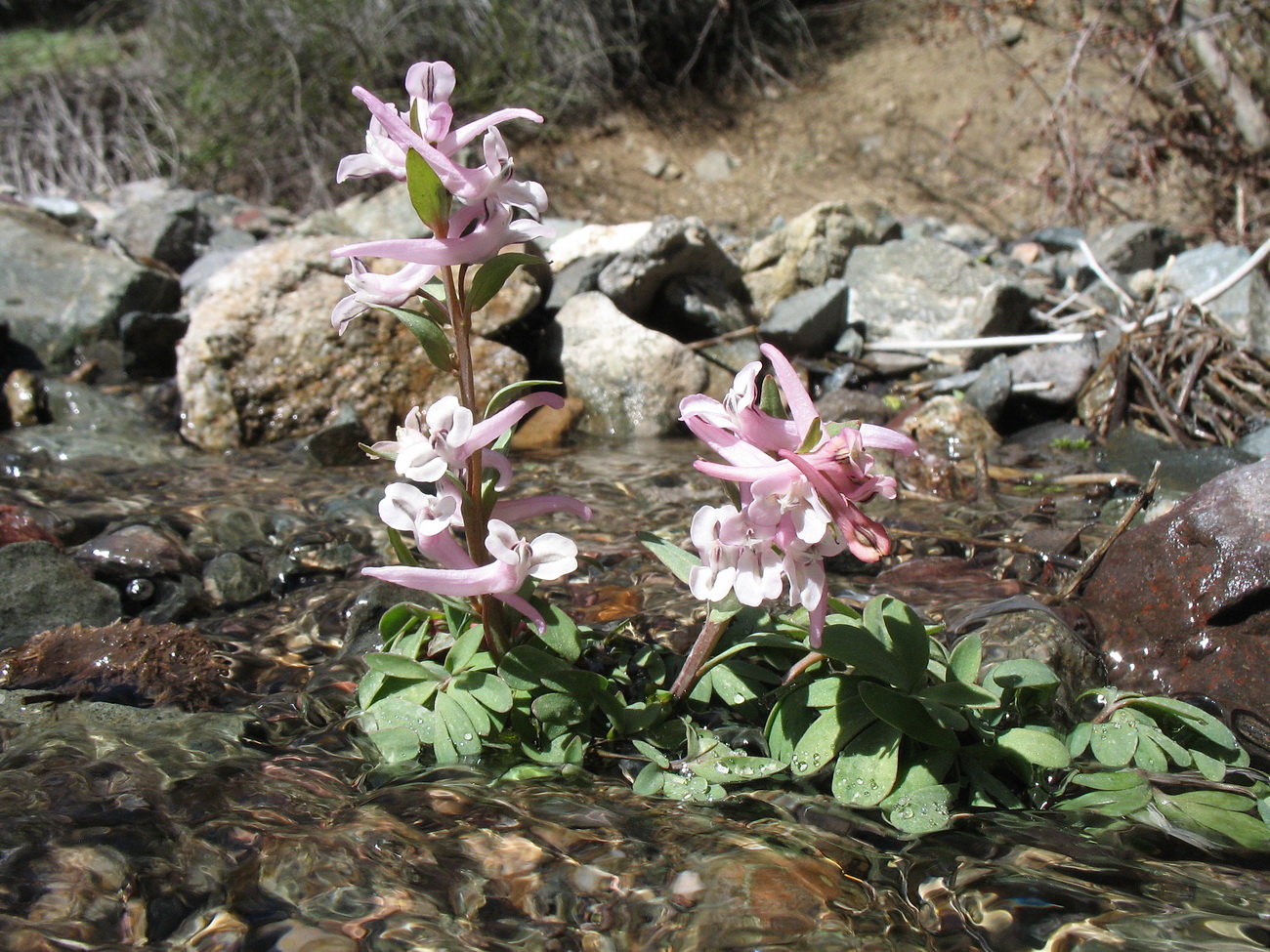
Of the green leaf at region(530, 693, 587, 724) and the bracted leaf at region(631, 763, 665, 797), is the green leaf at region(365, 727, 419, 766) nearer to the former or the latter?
the green leaf at region(530, 693, 587, 724)

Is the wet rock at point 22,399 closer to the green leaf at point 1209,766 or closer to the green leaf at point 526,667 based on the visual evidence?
the green leaf at point 526,667

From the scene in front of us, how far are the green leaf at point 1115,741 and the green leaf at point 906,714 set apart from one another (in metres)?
0.36

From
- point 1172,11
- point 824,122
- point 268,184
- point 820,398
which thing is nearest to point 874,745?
point 820,398

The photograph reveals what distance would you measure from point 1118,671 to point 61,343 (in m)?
6.44

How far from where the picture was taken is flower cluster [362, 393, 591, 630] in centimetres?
161

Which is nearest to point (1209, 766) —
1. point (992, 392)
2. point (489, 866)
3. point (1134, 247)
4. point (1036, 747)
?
point (1036, 747)

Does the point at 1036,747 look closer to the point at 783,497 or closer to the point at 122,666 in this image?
the point at 783,497

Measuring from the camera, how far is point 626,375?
231 inches

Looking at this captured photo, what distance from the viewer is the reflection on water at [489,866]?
4.83 feet

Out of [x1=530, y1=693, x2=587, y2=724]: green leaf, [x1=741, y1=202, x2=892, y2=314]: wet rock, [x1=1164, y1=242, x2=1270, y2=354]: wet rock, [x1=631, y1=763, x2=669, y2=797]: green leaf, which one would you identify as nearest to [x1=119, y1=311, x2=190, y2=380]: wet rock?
[x1=741, y1=202, x2=892, y2=314]: wet rock

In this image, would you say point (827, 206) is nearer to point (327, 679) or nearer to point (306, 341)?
point (306, 341)

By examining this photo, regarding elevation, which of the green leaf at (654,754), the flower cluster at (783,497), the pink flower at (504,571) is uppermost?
the flower cluster at (783,497)

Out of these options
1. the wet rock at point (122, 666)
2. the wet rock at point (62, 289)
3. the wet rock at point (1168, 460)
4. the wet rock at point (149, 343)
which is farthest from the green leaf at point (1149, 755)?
the wet rock at point (62, 289)

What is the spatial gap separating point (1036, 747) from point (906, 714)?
25cm
